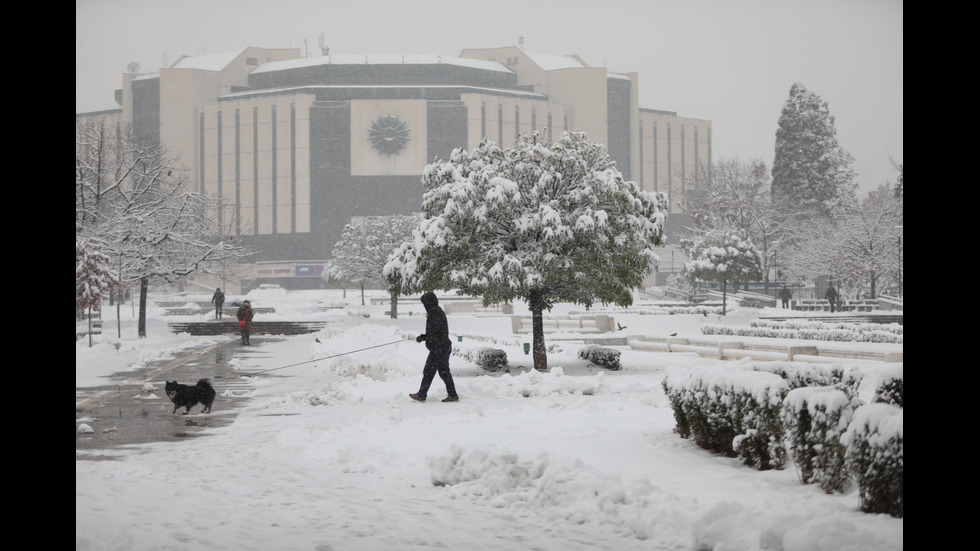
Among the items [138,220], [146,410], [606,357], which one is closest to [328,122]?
[138,220]

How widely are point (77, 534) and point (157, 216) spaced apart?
1169 inches

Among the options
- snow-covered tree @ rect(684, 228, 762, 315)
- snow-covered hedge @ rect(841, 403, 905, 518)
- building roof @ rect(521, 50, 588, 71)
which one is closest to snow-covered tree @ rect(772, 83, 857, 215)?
snow-covered tree @ rect(684, 228, 762, 315)

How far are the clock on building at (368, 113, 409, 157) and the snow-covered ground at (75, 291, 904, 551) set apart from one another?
266 feet

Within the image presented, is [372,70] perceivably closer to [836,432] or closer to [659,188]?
[659,188]

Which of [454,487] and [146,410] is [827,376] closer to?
[454,487]

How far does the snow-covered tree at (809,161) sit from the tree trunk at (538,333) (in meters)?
20.2

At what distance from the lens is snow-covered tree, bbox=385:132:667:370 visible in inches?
703

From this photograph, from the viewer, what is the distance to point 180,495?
7219 millimetres

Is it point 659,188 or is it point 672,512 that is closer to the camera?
point 672,512

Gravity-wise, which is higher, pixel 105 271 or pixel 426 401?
pixel 105 271

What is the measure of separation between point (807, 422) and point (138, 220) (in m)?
28.9

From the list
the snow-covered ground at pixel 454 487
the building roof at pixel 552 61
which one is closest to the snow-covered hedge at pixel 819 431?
the snow-covered ground at pixel 454 487
